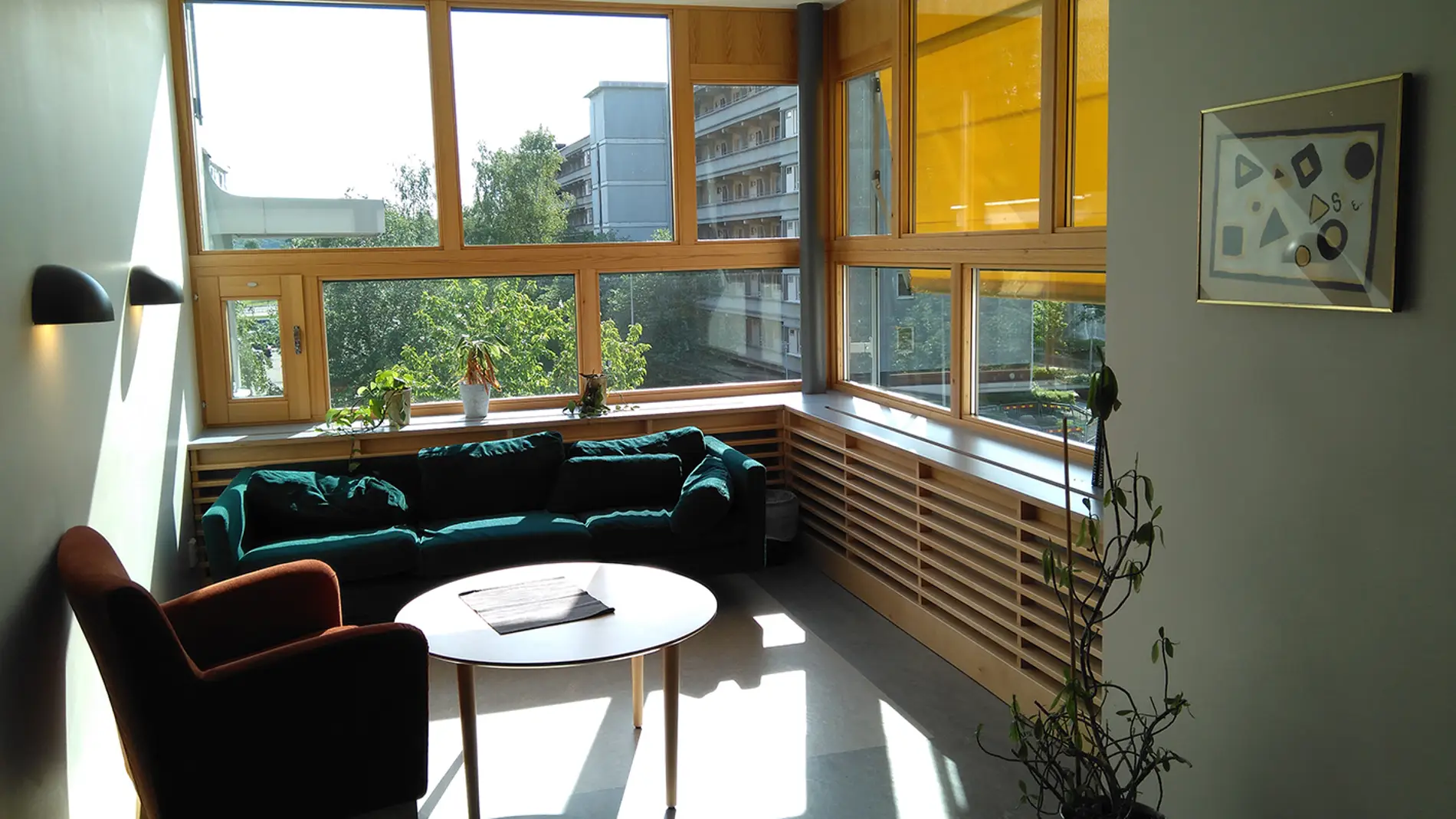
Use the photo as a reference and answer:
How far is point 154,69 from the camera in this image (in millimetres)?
5379

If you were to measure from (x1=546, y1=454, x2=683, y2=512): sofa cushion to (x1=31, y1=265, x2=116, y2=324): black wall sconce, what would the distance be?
2623 millimetres

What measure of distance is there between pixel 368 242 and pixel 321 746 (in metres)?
3.65

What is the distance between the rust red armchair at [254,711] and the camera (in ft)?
9.55

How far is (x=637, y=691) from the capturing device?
420 cm

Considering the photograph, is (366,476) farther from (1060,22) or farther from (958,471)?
(1060,22)

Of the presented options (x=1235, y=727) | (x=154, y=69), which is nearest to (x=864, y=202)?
(x=154, y=69)

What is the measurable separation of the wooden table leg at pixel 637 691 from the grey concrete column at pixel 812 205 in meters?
2.91

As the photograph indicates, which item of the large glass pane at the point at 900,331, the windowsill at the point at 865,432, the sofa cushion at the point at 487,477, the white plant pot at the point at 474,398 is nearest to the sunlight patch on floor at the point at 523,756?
the sofa cushion at the point at 487,477

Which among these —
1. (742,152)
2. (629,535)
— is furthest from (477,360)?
(742,152)

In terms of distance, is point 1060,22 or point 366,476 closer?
point 1060,22

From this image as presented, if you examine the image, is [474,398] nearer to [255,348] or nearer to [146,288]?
[255,348]

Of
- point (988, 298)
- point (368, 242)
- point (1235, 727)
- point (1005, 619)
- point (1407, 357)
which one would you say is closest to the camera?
point (1407, 357)

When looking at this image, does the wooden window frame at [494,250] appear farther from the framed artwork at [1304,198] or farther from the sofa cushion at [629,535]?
the framed artwork at [1304,198]

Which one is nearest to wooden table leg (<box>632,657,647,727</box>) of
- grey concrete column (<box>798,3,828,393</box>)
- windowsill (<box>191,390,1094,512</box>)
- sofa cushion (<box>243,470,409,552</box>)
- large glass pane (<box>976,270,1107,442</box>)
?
windowsill (<box>191,390,1094,512</box>)
